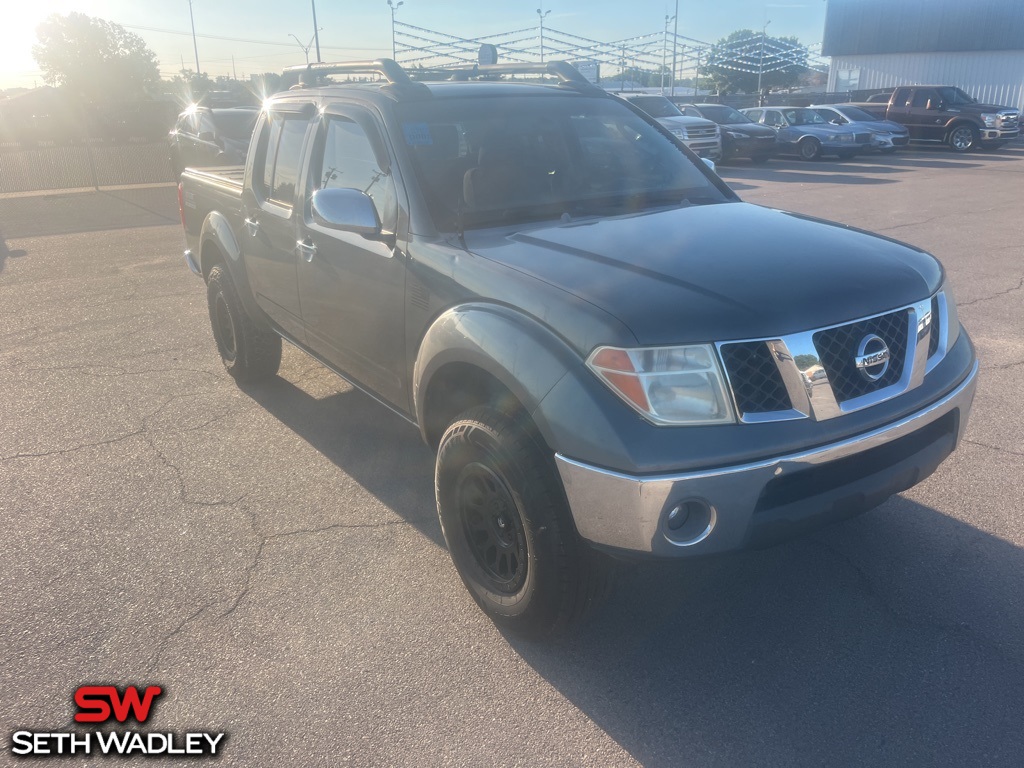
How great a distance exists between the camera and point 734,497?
2.39 meters

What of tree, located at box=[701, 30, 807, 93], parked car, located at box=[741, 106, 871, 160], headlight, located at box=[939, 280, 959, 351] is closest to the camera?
headlight, located at box=[939, 280, 959, 351]

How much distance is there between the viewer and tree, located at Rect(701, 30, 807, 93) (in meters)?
75.4

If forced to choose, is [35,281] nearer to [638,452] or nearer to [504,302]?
[504,302]

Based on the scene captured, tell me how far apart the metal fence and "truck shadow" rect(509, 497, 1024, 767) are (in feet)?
59.8

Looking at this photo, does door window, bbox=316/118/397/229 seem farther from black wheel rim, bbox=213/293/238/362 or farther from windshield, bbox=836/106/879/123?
windshield, bbox=836/106/879/123

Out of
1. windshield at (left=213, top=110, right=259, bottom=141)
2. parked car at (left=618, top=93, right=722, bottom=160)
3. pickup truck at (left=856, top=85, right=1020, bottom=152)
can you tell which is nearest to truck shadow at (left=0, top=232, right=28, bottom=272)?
windshield at (left=213, top=110, right=259, bottom=141)

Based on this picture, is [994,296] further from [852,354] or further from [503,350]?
[503,350]

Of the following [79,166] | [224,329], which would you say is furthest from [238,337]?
[79,166]

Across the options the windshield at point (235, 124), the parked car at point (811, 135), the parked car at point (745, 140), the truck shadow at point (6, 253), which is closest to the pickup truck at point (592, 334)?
the truck shadow at point (6, 253)

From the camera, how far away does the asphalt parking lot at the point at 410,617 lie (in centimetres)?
256

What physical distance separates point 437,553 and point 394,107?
1.95 metres

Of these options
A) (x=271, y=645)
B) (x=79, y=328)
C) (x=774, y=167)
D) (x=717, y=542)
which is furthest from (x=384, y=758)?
(x=774, y=167)

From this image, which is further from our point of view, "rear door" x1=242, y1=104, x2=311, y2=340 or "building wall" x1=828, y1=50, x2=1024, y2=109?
"building wall" x1=828, y1=50, x2=1024, y2=109

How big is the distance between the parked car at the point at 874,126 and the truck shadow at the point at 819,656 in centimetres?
2244
